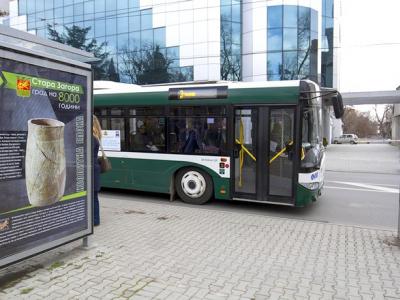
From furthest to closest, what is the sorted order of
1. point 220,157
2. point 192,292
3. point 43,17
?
point 43,17
point 220,157
point 192,292

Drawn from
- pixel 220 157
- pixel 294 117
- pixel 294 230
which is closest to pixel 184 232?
pixel 294 230

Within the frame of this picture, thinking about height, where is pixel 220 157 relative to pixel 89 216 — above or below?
above

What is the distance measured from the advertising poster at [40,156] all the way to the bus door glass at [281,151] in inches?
158

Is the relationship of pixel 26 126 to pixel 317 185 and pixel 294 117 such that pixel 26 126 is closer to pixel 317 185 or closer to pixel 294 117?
pixel 294 117

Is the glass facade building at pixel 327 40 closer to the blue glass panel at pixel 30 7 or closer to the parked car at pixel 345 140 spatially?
the parked car at pixel 345 140

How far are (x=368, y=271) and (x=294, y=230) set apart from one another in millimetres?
1807

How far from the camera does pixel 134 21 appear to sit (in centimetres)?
3722

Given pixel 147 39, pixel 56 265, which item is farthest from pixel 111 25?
pixel 56 265

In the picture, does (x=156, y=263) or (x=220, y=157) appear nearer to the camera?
(x=156, y=263)

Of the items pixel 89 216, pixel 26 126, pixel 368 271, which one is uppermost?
pixel 26 126

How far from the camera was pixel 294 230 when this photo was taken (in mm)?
6238

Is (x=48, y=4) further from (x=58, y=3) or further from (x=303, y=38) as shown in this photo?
(x=303, y=38)

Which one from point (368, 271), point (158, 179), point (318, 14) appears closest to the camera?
point (368, 271)

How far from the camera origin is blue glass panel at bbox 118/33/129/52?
124 ft
